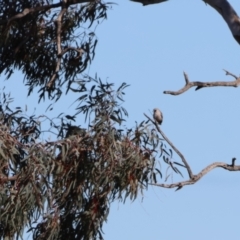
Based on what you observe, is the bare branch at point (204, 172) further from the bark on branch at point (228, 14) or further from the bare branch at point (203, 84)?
the bark on branch at point (228, 14)

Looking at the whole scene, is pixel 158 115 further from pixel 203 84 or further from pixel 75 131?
pixel 203 84

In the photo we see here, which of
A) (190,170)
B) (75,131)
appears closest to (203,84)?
(190,170)

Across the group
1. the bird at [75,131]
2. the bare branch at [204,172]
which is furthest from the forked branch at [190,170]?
the bird at [75,131]

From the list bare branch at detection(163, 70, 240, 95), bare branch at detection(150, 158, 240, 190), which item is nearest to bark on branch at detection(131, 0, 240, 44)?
bare branch at detection(163, 70, 240, 95)

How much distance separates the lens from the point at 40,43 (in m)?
7.71

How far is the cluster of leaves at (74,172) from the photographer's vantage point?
588 centimetres

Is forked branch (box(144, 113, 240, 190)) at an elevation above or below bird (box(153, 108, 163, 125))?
below

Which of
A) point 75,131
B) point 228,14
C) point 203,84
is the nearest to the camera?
point 203,84

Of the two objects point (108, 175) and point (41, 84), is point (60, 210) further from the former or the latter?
point (41, 84)

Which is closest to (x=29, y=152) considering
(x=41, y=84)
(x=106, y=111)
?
(x=106, y=111)

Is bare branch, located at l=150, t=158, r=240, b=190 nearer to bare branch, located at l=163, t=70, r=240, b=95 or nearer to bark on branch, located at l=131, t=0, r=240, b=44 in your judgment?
bare branch, located at l=163, t=70, r=240, b=95

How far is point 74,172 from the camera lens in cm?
613

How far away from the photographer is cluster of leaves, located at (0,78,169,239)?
588cm

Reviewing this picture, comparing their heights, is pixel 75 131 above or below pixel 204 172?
above
